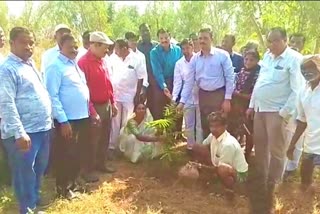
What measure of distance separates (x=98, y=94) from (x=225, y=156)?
60.2 inches

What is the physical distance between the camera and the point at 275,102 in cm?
514

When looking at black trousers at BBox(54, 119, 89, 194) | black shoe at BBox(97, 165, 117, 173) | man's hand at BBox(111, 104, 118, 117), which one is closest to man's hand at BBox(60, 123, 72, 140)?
black trousers at BBox(54, 119, 89, 194)

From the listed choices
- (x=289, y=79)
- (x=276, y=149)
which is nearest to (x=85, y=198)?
(x=276, y=149)

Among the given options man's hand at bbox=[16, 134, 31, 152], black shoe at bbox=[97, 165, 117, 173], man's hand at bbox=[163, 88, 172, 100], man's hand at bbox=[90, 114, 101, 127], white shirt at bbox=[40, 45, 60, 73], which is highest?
white shirt at bbox=[40, 45, 60, 73]

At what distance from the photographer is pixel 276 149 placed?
5.31m

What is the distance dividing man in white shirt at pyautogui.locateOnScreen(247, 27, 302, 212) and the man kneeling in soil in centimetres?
25

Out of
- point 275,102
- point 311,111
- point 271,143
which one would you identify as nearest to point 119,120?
point 271,143

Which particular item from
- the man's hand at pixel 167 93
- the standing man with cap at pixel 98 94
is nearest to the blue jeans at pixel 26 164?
the standing man with cap at pixel 98 94

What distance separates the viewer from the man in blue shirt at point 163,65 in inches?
270

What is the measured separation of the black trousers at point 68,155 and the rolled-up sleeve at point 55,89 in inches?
9.9

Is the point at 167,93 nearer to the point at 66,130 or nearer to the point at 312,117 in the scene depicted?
the point at 66,130

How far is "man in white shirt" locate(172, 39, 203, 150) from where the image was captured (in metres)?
6.35

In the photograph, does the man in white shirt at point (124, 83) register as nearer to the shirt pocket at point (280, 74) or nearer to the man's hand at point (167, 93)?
the man's hand at point (167, 93)

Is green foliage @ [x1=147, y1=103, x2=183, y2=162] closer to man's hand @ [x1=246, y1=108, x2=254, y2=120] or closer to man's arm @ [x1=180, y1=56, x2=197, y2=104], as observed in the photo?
man's arm @ [x1=180, y1=56, x2=197, y2=104]
